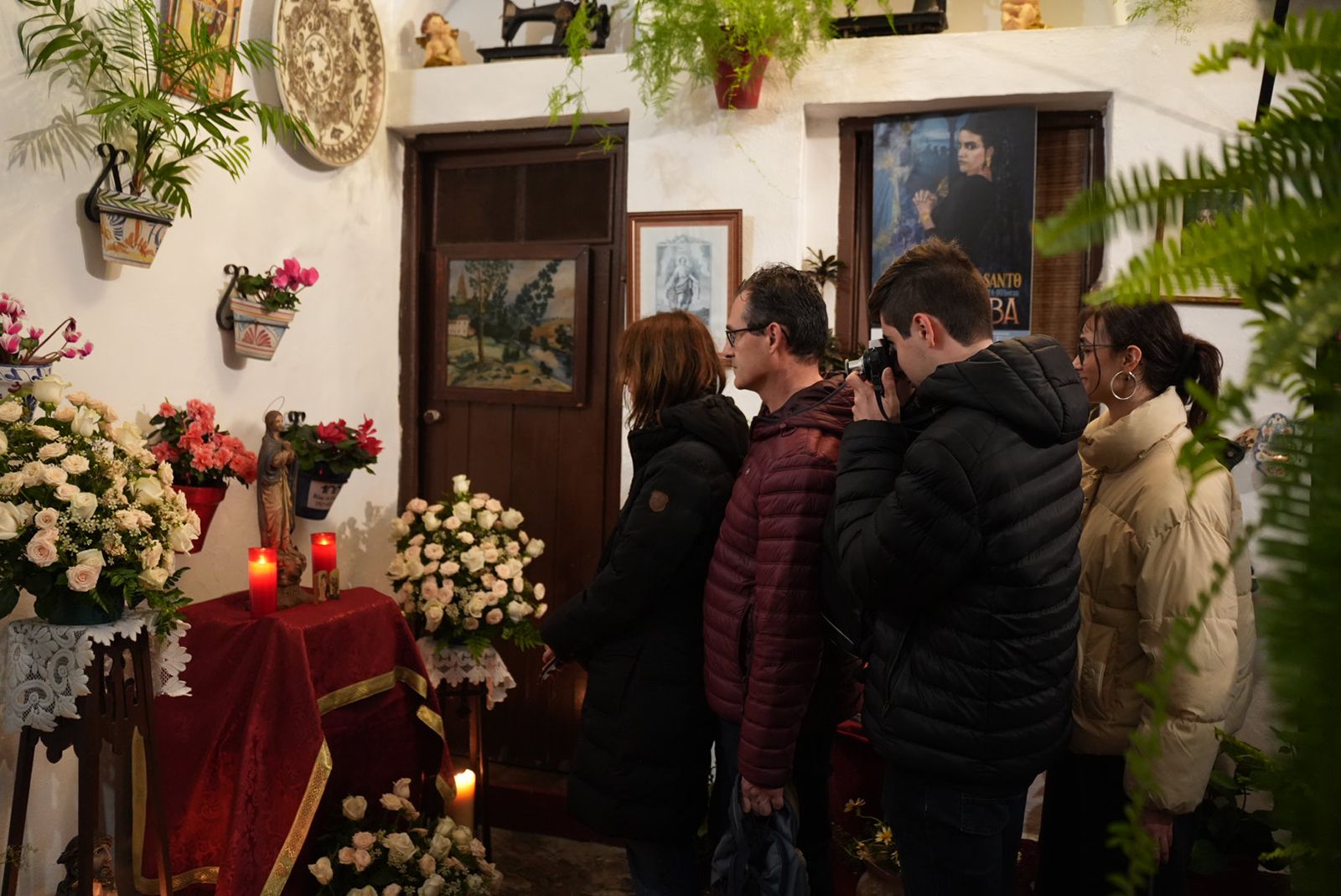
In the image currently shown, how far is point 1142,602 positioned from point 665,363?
1.09m

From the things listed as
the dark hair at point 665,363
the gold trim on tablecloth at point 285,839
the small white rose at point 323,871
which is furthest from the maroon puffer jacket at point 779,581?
the small white rose at point 323,871

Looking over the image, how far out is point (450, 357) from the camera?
12.4ft

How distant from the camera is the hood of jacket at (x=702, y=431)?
7.18 feet

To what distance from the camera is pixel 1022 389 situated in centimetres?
155

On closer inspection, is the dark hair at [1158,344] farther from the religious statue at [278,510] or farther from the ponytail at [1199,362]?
the religious statue at [278,510]

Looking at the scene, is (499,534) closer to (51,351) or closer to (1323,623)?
(51,351)

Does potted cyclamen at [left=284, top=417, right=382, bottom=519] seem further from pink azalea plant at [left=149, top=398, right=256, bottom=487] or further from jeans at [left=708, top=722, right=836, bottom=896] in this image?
jeans at [left=708, top=722, right=836, bottom=896]

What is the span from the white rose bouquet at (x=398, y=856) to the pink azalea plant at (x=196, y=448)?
89 cm

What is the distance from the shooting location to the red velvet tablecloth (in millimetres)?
2295

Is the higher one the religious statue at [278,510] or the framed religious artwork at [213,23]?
the framed religious artwork at [213,23]

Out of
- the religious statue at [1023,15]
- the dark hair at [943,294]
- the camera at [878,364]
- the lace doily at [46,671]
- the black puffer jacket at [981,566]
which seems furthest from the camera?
the religious statue at [1023,15]

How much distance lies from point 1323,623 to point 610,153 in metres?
3.42

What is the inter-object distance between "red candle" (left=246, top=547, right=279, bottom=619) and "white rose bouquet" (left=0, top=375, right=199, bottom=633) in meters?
0.39

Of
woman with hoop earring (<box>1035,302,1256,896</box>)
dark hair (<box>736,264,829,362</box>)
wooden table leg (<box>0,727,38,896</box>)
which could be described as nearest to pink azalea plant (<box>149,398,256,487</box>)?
wooden table leg (<box>0,727,38,896</box>)
